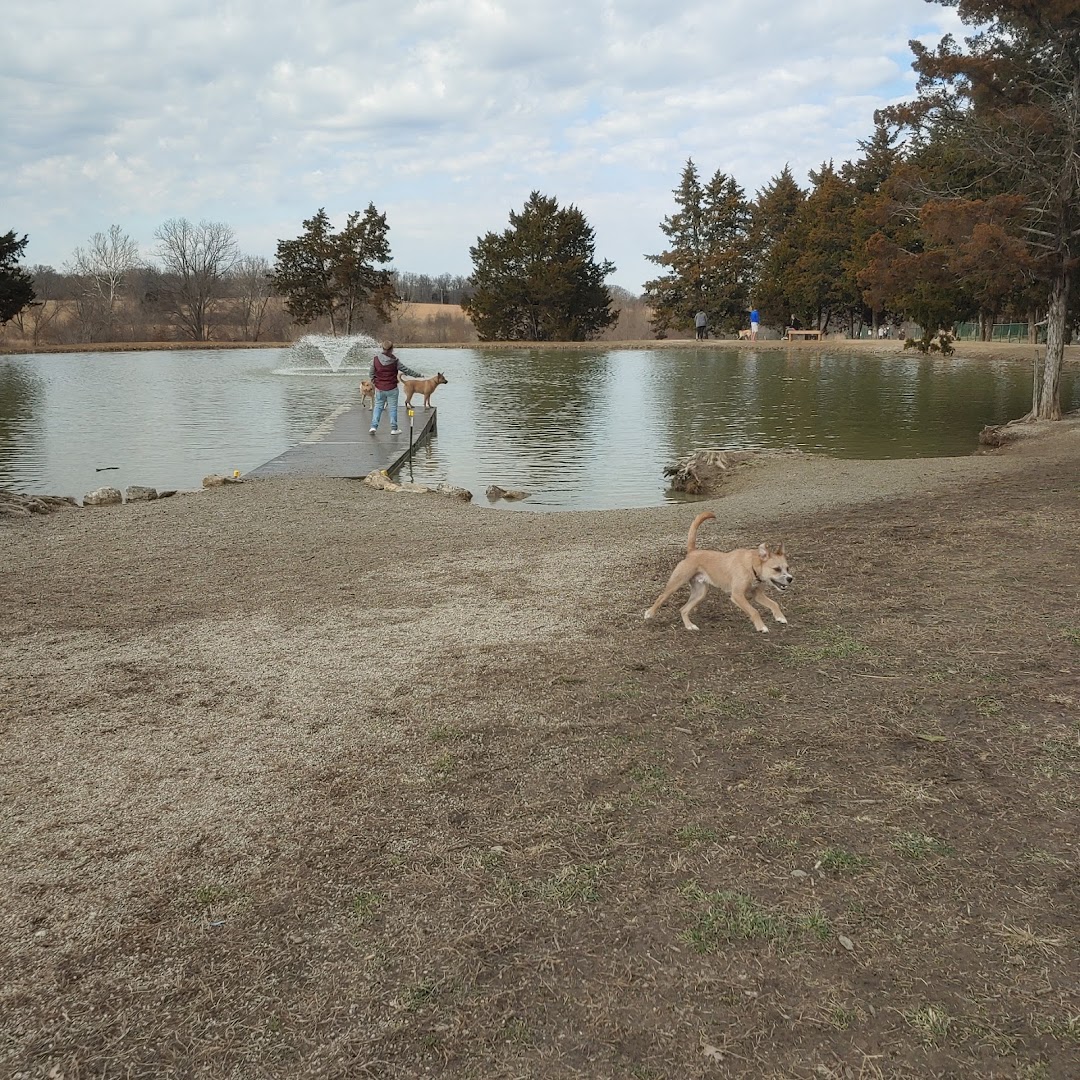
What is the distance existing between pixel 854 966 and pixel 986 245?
51.5ft

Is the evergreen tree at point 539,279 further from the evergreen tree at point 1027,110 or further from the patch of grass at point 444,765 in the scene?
the patch of grass at point 444,765

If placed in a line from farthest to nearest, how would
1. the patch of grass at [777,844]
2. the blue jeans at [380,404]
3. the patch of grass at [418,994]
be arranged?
the blue jeans at [380,404] → the patch of grass at [777,844] → the patch of grass at [418,994]

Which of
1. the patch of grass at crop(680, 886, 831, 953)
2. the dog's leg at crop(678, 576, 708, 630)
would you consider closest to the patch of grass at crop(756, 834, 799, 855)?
the patch of grass at crop(680, 886, 831, 953)

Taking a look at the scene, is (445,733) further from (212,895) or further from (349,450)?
(349,450)

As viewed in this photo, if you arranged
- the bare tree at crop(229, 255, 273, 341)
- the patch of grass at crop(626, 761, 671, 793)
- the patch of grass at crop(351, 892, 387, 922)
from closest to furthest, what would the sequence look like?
the patch of grass at crop(351, 892, 387, 922) < the patch of grass at crop(626, 761, 671, 793) < the bare tree at crop(229, 255, 273, 341)

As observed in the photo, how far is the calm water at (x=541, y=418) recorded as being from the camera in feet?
52.1

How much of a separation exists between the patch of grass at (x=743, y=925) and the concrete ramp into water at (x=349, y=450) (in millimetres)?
10886

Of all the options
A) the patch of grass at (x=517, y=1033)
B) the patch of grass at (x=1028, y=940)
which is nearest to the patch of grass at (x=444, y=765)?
the patch of grass at (x=517, y=1033)

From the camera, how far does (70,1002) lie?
2512 mm

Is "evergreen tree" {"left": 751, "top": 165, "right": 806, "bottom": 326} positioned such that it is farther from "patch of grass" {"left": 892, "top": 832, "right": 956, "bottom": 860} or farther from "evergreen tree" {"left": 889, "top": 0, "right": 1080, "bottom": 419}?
"patch of grass" {"left": 892, "top": 832, "right": 956, "bottom": 860}

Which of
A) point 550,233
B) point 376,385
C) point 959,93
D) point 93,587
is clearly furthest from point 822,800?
point 550,233

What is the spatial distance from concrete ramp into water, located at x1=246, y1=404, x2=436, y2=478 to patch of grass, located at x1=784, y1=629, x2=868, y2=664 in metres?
9.04

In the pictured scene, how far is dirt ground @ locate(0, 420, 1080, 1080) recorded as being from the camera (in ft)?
7.82

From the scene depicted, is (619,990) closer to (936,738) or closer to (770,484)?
(936,738)
